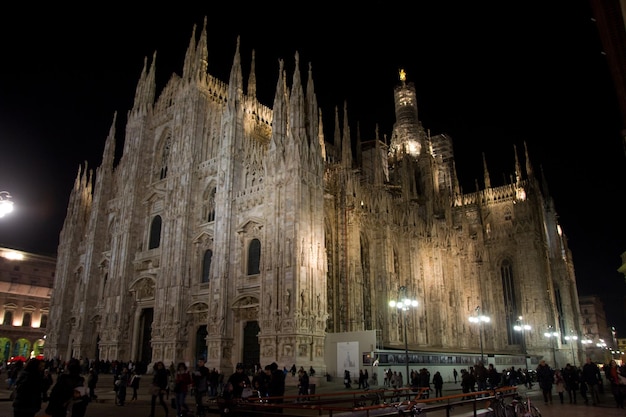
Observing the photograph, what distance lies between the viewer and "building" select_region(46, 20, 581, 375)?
100 ft

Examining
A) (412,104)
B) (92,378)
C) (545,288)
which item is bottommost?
(92,378)

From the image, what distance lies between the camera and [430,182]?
5700cm

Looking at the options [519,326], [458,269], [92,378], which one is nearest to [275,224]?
[92,378]

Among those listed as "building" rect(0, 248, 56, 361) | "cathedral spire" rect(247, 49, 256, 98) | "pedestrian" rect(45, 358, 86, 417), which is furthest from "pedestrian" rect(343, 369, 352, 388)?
"building" rect(0, 248, 56, 361)

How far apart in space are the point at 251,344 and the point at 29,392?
23902mm

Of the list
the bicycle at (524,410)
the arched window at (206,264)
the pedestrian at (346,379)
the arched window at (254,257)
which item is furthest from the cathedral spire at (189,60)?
the bicycle at (524,410)

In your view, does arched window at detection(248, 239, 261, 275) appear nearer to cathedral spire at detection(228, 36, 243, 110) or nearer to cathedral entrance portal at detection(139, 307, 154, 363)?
cathedral spire at detection(228, 36, 243, 110)

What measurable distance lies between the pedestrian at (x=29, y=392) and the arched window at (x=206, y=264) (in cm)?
2704

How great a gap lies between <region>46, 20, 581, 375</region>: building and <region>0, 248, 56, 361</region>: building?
19.0 m

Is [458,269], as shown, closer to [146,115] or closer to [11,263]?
[146,115]

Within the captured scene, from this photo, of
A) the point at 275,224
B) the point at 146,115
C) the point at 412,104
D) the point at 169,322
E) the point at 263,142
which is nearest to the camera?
the point at 275,224

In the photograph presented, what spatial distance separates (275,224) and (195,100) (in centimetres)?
1603

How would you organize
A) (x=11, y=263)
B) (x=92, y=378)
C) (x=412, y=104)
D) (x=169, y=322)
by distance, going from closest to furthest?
(x=92, y=378)
(x=169, y=322)
(x=11, y=263)
(x=412, y=104)

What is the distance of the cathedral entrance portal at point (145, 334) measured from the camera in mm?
38188
